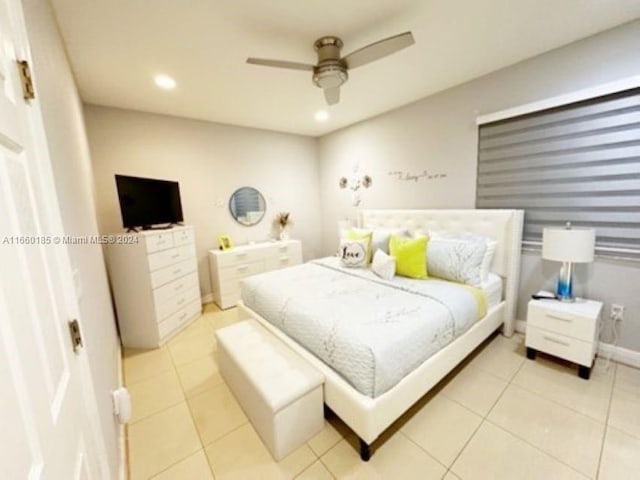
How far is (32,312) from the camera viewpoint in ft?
2.04

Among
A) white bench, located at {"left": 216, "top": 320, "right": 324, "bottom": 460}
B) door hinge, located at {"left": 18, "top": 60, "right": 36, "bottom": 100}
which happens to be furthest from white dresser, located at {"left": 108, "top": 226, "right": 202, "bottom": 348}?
door hinge, located at {"left": 18, "top": 60, "right": 36, "bottom": 100}

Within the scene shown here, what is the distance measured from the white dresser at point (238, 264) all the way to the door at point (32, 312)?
110 inches

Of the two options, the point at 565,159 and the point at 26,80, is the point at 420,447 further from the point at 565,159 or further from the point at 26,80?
the point at 565,159

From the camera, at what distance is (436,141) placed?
3.19 metres

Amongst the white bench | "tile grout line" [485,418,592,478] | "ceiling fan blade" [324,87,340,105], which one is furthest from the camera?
"ceiling fan blade" [324,87,340,105]

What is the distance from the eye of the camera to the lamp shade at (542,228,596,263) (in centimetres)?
208

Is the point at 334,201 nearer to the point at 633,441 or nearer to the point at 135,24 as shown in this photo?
the point at 135,24

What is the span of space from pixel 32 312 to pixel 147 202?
2670 mm

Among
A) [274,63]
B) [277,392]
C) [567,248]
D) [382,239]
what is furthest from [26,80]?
[567,248]

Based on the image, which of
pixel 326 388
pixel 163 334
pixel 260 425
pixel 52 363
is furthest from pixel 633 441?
pixel 163 334

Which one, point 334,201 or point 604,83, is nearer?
point 604,83

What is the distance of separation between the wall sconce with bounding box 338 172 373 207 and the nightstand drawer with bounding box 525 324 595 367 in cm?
265

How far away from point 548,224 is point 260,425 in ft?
9.44

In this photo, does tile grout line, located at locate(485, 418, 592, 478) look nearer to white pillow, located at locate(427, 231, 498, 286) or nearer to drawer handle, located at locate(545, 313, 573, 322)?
drawer handle, located at locate(545, 313, 573, 322)
